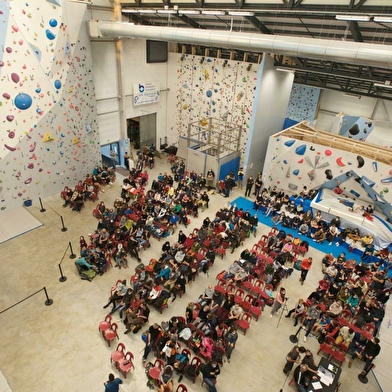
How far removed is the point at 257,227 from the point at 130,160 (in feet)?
27.6

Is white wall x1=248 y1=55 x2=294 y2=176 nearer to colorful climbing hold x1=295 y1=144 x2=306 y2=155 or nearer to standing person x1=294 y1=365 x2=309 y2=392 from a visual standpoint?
colorful climbing hold x1=295 y1=144 x2=306 y2=155

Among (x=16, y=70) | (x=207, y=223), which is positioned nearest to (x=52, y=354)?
(x=207, y=223)

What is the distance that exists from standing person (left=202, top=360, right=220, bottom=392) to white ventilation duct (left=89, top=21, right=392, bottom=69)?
8712mm

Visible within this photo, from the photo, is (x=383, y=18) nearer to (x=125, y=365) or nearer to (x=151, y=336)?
(x=151, y=336)

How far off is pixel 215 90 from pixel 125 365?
15.0m

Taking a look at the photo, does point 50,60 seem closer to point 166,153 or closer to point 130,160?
point 130,160

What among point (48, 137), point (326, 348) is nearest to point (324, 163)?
point (326, 348)

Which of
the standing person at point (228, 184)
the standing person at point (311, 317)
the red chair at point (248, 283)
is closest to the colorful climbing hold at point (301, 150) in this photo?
the standing person at point (228, 184)

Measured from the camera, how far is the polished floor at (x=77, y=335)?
7133mm

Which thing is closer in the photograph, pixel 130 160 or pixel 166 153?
pixel 130 160

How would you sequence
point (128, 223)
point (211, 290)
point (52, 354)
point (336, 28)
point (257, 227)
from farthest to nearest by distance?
point (257, 227) → point (128, 223) → point (336, 28) → point (211, 290) → point (52, 354)

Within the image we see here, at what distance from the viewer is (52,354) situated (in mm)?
7520

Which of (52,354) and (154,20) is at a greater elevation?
(154,20)

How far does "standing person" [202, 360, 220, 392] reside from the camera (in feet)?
21.7
